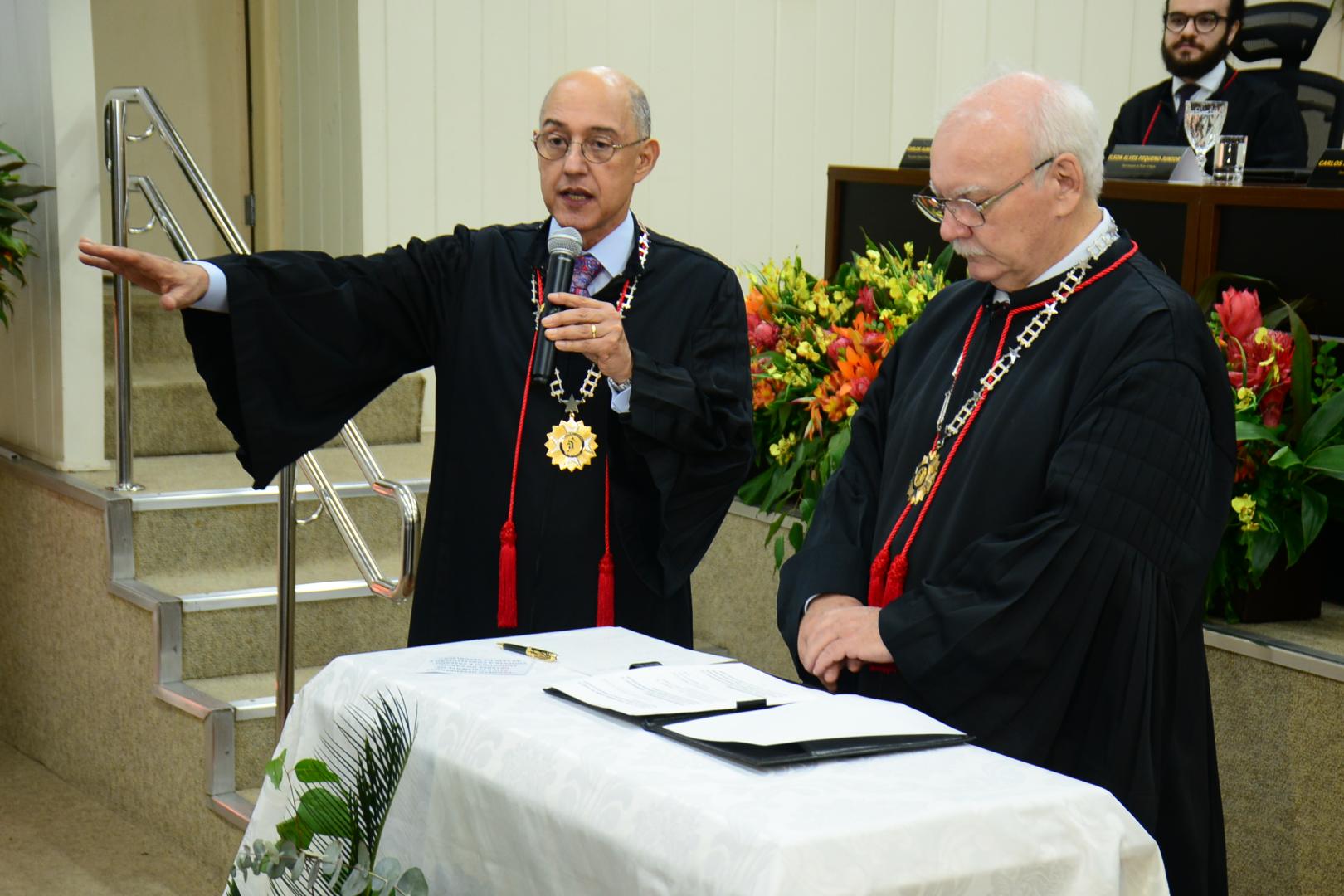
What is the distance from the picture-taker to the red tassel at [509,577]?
9.53 ft

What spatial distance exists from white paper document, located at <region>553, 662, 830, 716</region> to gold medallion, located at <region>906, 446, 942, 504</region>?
647mm

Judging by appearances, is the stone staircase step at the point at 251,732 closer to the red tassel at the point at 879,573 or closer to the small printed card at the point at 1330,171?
the red tassel at the point at 879,573

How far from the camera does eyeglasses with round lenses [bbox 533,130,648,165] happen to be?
9.21 feet

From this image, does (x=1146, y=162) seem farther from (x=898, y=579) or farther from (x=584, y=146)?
(x=898, y=579)

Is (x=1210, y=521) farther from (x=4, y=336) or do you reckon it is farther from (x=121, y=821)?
(x=4, y=336)

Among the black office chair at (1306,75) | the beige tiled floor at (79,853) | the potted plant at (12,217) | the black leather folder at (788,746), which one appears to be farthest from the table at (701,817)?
the black office chair at (1306,75)

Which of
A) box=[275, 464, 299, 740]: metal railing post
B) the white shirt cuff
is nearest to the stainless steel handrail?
box=[275, 464, 299, 740]: metal railing post

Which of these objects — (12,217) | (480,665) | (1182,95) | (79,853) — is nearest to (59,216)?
(12,217)

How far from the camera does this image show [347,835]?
158 cm

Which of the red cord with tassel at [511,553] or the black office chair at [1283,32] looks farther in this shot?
the black office chair at [1283,32]

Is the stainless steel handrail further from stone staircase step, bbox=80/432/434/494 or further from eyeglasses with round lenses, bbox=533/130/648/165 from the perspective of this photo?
eyeglasses with round lenses, bbox=533/130/648/165

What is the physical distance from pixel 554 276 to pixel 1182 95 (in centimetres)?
370

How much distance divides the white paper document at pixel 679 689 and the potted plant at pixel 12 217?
3.57 m

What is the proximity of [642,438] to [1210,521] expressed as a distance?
95 centimetres
